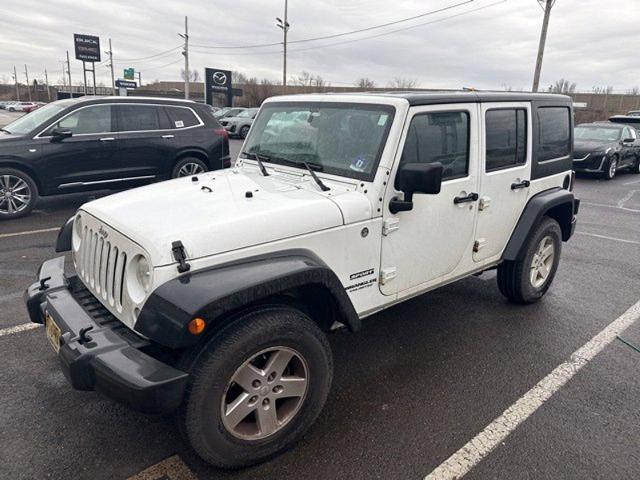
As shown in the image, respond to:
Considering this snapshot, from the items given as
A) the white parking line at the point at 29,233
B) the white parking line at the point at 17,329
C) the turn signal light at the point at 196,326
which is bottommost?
the white parking line at the point at 17,329

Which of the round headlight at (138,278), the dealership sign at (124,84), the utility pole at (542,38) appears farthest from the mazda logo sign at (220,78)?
the round headlight at (138,278)

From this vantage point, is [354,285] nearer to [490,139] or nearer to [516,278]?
[490,139]

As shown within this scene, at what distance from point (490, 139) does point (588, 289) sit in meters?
2.53

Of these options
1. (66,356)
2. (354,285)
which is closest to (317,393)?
(354,285)

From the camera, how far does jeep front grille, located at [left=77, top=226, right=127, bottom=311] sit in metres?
2.46

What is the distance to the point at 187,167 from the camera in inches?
336

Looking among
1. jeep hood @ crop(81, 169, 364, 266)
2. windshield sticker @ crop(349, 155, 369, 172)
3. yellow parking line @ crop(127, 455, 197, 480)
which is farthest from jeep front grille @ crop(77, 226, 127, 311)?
windshield sticker @ crop(349, 155, 369, 172)

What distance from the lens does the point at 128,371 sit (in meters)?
2.07

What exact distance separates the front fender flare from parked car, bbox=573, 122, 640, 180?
13.4 metres

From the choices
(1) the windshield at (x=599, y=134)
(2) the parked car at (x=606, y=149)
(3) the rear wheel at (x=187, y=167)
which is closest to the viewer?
(3) the rear wheel at (x=187, y=167)

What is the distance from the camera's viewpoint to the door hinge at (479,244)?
3.78m

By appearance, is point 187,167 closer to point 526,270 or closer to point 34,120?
point 34,120

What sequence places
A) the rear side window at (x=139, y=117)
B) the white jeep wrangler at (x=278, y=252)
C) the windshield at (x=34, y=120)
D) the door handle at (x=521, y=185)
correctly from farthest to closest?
the rear side window at (x=139, y=117), the windshield at (x=34, y=120), the door handle at (x=521, y=185), the white jeep wrangler at (x=278, y=252)

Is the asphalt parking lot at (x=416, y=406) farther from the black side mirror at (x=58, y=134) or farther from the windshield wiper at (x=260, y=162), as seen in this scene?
the black side mirror at (x=58, y=134)
